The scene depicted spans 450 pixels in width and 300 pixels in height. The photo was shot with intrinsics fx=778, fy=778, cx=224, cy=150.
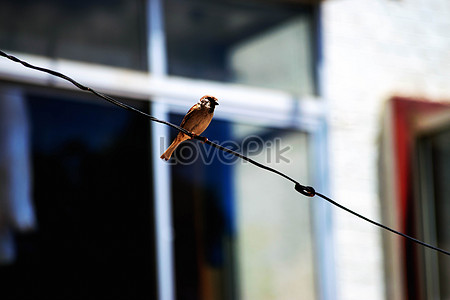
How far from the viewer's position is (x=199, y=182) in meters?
6.87

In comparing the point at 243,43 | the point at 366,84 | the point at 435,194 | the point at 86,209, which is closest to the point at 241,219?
the point at 86,209

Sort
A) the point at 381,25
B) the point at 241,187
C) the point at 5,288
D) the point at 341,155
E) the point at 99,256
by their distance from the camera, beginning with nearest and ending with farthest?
the point at 5,288, the point at 99,256, the point at 241,187, the point at 341,155, the point at 381,25

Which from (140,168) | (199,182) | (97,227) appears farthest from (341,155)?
(97,227)

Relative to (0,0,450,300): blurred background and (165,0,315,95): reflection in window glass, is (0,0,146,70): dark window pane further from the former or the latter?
(165,0,315,95): reflection in window glass

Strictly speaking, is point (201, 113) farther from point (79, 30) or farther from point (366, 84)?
point (366, 84)

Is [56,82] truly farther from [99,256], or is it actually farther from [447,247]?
[447,247]

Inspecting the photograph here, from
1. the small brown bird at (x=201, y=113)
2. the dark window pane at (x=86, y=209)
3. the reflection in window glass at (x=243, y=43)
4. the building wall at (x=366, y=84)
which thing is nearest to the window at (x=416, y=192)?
the building wall at (x=366, y=84)

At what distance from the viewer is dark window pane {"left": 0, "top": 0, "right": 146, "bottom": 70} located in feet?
21.1

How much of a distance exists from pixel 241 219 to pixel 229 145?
683mm

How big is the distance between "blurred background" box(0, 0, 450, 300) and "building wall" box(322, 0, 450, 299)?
17 millimetres

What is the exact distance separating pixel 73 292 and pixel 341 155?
9.80ft

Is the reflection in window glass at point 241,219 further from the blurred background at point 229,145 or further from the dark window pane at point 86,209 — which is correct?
the dark window pane at point 86,209

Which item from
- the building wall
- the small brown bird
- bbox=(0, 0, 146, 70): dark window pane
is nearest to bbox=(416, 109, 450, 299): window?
the building wall

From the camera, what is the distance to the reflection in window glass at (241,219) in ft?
22.1
